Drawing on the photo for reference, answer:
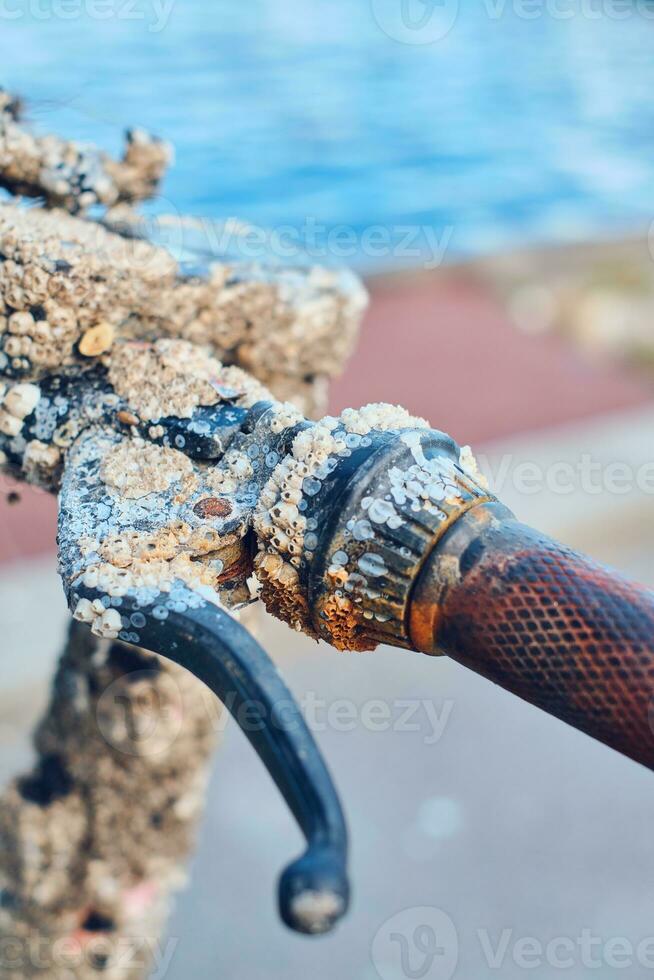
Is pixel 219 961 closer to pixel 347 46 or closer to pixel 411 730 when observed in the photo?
pixel 411 730

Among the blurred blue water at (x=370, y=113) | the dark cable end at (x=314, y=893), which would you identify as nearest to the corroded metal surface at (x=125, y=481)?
the dark cable end at (x=314, y=893)

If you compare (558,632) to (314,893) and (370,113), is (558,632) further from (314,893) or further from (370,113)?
(370,113)

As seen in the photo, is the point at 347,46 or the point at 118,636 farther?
the point at 347,46

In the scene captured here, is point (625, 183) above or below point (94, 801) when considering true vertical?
below

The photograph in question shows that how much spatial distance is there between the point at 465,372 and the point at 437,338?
395 millimetres

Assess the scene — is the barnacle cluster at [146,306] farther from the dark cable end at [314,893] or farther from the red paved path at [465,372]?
the red paved path at [465,372]

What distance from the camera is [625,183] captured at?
5738 millimetres

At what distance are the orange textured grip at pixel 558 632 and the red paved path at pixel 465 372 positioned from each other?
2.94 metres

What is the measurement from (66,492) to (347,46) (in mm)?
6828

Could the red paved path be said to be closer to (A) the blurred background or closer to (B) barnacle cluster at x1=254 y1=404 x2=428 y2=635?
(A) the blurred background

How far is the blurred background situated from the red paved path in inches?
0.6

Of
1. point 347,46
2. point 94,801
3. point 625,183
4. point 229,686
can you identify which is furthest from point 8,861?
point 347,46

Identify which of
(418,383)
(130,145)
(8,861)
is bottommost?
(418,383)

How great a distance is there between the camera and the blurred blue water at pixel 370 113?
4.42m
